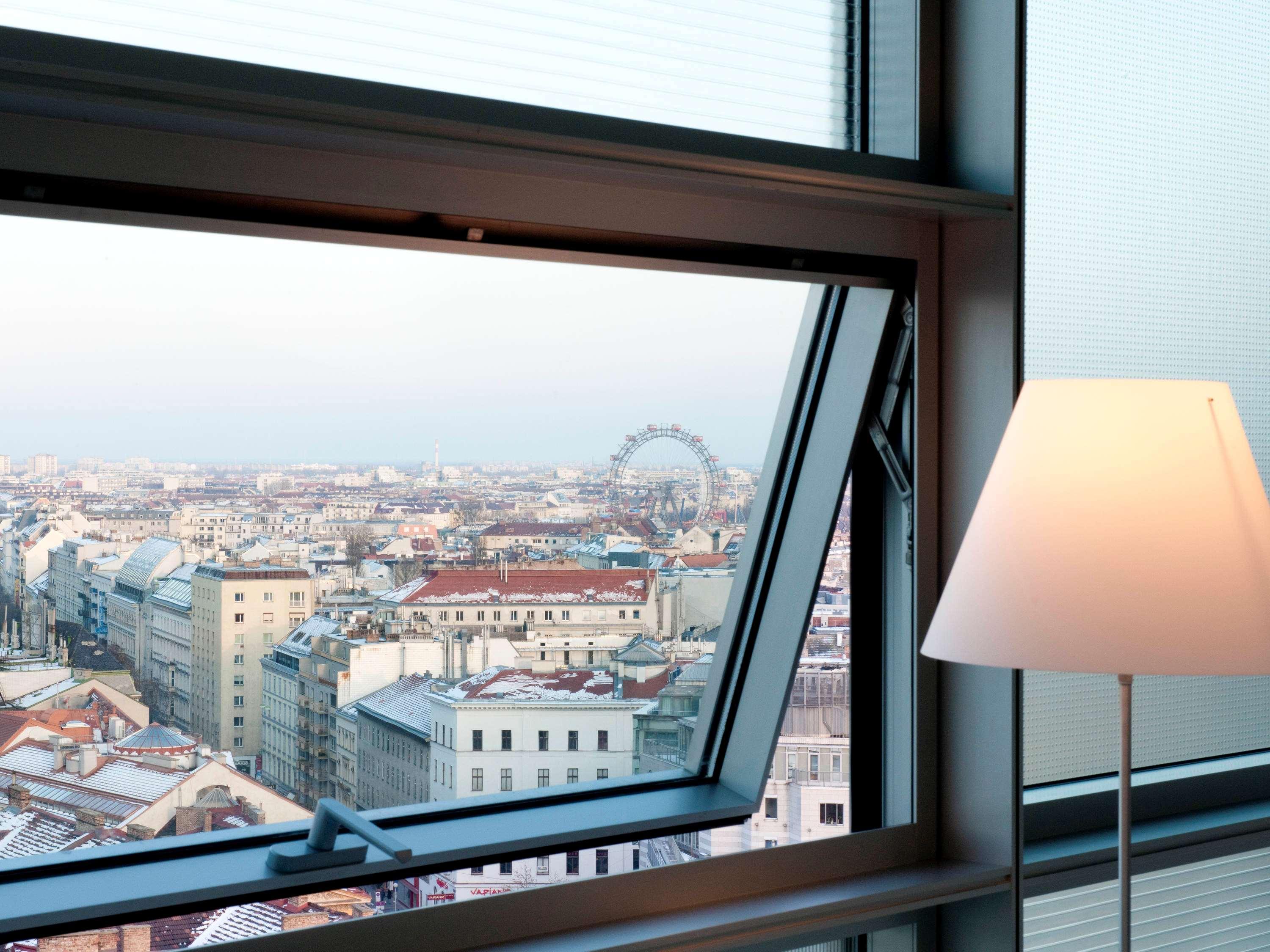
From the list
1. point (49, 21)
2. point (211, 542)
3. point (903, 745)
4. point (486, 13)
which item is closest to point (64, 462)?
point (211, 542)

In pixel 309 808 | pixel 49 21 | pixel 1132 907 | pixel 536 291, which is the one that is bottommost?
pixel 1132 907

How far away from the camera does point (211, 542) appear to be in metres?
1.69

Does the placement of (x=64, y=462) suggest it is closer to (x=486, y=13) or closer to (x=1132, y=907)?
(x=486, y=13)

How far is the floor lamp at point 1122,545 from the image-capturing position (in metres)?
1.32

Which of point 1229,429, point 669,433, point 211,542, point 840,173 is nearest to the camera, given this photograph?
point 1229,429

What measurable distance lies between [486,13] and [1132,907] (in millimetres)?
2246

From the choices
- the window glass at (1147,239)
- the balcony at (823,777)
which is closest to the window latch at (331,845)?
the balcony at (823,777)

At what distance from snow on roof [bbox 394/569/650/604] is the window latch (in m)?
0.36

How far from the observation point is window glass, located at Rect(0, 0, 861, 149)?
1567 mm

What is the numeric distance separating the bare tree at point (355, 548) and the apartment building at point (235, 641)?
8 centimetres

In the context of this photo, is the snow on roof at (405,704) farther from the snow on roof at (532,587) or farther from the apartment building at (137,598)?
the apartment building at (137,598)

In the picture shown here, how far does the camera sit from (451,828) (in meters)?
1.91

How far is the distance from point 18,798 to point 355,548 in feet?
1.98

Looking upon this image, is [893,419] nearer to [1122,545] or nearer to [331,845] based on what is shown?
[1122,545]
